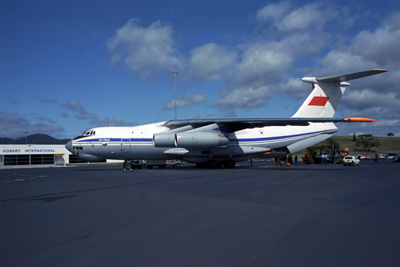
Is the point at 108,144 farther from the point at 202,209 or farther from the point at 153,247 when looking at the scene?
the point at 153,247

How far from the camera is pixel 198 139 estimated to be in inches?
746

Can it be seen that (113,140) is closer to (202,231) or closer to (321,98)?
(321,98)

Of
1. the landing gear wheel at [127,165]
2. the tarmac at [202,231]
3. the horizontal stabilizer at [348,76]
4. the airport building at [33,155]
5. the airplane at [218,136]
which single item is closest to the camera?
the tarmac at [202,231]

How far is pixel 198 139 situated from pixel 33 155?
39162 mm

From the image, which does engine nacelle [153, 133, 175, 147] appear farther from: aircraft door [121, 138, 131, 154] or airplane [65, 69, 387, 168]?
aircraft door [121, 138, 131, 154]

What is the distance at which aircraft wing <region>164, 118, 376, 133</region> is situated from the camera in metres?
18.3

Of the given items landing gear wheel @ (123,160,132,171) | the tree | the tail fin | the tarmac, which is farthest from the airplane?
the tree

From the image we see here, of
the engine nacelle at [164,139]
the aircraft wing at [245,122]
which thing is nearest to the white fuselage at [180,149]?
the engine nacelle at [164,139]

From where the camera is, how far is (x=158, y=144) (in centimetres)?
1903

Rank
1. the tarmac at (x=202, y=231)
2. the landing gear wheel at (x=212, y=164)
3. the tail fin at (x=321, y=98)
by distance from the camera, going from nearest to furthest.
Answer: the tarmac at (x=202, y=231) → the landing gear wheel at (x=212, y=164) → the tail fin at (x=321, y=98)

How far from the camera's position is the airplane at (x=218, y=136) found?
19.1 meters

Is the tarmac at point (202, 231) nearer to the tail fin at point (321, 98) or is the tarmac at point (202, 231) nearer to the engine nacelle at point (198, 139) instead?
the engine nacelle at point (198, 139)

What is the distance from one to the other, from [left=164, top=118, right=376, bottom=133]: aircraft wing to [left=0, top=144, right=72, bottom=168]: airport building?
33.4 metres

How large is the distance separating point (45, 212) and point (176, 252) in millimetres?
3751
